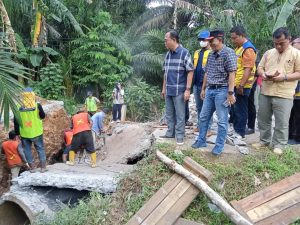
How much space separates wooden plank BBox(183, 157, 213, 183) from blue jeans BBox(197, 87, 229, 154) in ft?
1.44

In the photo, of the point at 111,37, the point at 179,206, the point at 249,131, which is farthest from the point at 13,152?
the point at 111,37

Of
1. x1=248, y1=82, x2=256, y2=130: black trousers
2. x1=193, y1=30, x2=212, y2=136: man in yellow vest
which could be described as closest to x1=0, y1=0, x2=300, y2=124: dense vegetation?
x1=248, y1=82, x2=256, y2=130: black trousers

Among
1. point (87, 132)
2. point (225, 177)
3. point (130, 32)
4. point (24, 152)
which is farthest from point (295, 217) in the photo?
point (130, 32)

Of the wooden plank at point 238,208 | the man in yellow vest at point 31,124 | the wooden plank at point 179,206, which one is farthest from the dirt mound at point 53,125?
the wooden plank at point 238,208

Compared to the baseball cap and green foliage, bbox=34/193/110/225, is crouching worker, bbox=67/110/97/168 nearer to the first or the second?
green foliage, bbox=34/193/110/225

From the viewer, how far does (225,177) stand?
14.7ft

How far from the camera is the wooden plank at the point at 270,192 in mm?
4203

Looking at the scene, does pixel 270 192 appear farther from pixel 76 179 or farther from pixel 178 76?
pixel 76 179

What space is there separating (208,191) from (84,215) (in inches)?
61.0

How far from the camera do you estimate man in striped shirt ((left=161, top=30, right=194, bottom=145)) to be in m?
4.98

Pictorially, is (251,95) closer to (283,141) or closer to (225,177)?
(283,141)

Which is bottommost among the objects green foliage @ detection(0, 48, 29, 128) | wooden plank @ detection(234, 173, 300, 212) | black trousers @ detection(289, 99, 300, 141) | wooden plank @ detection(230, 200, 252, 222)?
wooden plank @ detection(230, 200, 252, 222)

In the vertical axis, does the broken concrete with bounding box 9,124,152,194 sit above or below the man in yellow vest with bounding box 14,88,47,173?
below

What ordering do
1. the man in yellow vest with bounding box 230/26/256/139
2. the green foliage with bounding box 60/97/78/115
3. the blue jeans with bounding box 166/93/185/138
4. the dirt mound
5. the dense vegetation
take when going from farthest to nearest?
the green foliage with bounding box 60/97/78/115
the dense vegetation
the dirt mound
the blue jeans with bounding box 166/93/185/138
the man in yellow vest with bounding box 230/26/256/139
